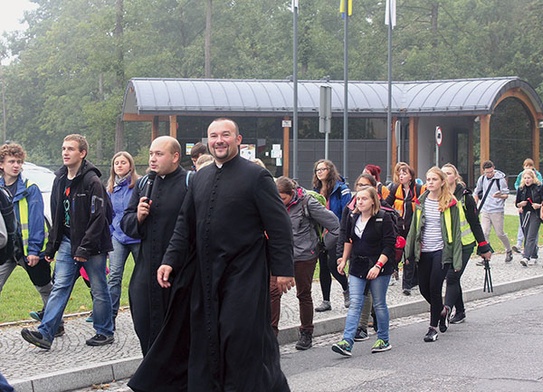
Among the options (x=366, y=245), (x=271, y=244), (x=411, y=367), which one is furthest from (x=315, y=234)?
(x=271, y=244)

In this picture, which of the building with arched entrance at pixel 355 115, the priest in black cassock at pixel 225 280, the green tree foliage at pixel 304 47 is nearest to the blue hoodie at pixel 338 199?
the priest in black cassock at pixel 225 280

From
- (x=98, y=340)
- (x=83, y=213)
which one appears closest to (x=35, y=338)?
(x=98, y=340)

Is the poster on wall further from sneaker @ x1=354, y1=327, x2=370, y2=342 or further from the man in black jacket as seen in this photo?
the man in black jacket

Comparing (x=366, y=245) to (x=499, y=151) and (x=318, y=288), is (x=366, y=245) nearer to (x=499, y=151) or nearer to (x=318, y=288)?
(x=318, y=288)

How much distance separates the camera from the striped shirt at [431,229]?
370 inches

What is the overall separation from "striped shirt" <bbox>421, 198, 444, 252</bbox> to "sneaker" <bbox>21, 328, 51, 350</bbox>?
149 inches

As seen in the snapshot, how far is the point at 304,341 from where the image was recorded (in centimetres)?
912

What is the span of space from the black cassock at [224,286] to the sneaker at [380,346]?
3.14 metres

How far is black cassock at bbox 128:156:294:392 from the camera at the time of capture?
18.0 ft

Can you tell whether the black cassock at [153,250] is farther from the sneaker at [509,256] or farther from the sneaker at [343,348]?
the sneaker at [509,256]

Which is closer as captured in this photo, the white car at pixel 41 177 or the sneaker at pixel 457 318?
the sneaker at pixel 457 318

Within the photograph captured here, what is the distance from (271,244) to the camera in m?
5.84

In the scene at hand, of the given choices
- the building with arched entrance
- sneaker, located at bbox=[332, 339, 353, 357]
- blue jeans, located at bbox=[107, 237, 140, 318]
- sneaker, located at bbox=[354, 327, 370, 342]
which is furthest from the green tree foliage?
sneaker, located at bbox=[332, 339, 353, 357]

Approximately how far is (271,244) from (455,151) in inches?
1454
